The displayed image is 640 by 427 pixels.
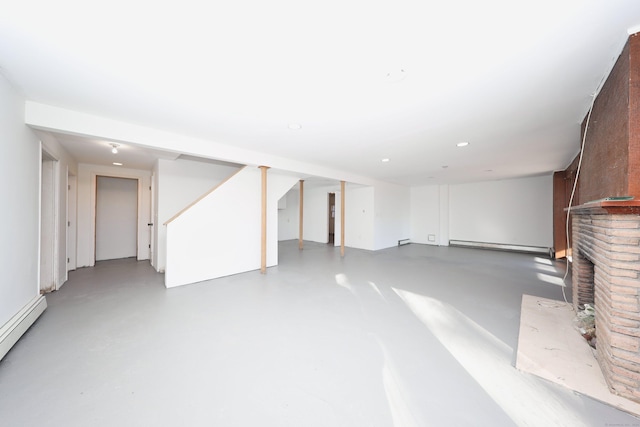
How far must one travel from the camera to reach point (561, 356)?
187cm

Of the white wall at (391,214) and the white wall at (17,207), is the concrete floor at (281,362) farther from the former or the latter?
the white wall at (391,214)

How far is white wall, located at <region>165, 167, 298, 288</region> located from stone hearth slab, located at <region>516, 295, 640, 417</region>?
4.19 meters

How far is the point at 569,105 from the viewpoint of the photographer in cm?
235

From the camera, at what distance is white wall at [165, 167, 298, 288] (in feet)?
12.2

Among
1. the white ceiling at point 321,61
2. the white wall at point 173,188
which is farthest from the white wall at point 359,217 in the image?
the white ceiling at point 321,61

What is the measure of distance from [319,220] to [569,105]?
7.16 metres

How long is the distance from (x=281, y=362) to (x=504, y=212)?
849 centimetres

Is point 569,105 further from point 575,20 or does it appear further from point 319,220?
point 319,220

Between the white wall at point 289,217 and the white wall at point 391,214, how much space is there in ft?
11.2

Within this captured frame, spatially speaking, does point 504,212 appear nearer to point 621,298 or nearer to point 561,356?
point 561,356

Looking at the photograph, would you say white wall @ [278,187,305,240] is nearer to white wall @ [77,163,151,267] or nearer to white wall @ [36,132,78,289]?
white wall @ [77,163,151,267]

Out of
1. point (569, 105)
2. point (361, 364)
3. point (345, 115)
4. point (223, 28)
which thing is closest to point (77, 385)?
point (361, 364)

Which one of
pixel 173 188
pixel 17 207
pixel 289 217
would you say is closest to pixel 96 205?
pixel 173 188

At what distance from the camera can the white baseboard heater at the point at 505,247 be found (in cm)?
672
